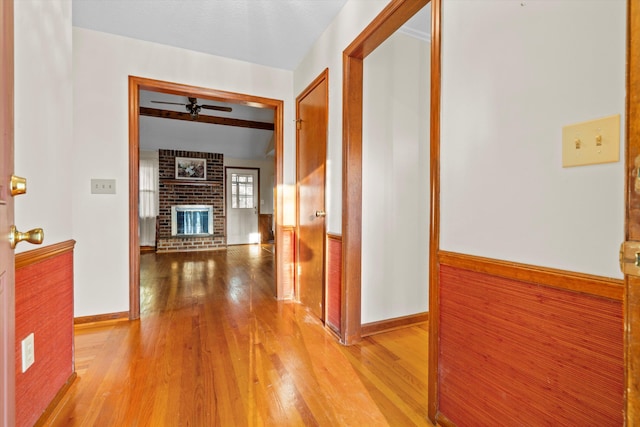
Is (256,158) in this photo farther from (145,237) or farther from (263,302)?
(263,302)

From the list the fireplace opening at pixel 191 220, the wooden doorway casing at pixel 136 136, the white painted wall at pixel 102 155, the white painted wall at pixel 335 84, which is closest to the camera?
the white painted wall at pixel 335 84

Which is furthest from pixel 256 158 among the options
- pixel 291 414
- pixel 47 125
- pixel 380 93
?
pixel 291 414

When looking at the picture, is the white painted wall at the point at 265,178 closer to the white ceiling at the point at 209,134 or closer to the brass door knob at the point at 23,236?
the white ceiling at the point at 209,134

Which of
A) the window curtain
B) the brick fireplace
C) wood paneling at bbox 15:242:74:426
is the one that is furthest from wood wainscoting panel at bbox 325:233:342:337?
the window curtain

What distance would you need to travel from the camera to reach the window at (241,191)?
7449 millimetres

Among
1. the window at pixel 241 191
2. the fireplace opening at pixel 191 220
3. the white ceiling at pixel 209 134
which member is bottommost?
the fireplace opening at pixel 191 220

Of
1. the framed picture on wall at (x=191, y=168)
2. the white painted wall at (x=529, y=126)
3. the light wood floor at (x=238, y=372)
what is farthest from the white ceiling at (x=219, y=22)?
the framed picture on wall at (x=191, y=168)

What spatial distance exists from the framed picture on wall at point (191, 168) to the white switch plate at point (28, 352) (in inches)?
242

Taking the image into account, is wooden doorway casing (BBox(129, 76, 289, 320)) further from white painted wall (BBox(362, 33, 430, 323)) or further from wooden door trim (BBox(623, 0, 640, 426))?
wooden door trim (BBox(623, 0, 640, 426))

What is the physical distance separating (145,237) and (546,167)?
24.3ft

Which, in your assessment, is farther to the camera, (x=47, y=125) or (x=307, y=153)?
(x=307, y=153)

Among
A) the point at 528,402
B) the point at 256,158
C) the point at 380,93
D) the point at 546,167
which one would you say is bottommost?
the point at 528,402

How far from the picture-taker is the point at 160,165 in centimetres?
663

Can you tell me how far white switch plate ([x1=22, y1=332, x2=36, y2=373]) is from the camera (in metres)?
1.14
